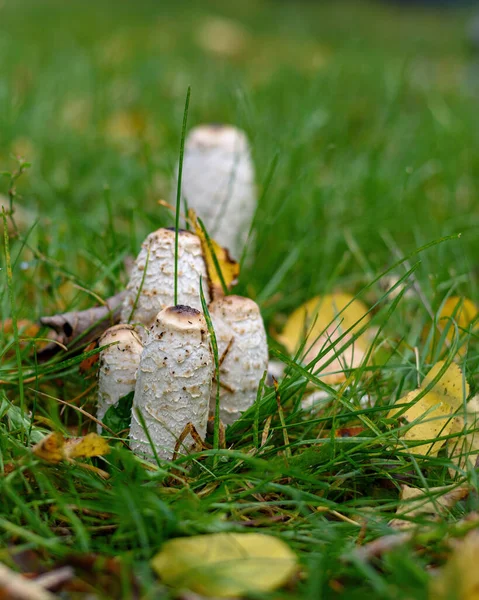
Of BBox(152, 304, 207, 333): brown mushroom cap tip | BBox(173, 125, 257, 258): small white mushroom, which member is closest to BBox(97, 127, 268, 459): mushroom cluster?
BBox(152, 304, 207, 333): brown mushroom cap tip

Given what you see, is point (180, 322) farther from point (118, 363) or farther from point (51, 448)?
point (51, 448)

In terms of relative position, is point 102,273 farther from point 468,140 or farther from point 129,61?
point 129,61

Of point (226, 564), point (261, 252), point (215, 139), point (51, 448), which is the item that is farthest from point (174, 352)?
point (215, 139)

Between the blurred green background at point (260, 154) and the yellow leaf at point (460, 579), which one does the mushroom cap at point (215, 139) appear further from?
the yellow leaf at point (460, 579)

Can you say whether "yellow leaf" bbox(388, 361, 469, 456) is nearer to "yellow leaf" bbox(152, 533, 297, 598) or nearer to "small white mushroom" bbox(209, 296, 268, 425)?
"small white mushroom" bbox(209, 296, 268, 425)

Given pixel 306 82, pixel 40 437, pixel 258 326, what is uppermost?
pixel 306 82

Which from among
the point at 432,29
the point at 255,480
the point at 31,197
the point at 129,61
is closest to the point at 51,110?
the point at 31,197

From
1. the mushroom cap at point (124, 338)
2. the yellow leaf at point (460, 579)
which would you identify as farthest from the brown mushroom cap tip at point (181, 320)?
the yellow leaf at point (460, 579)
